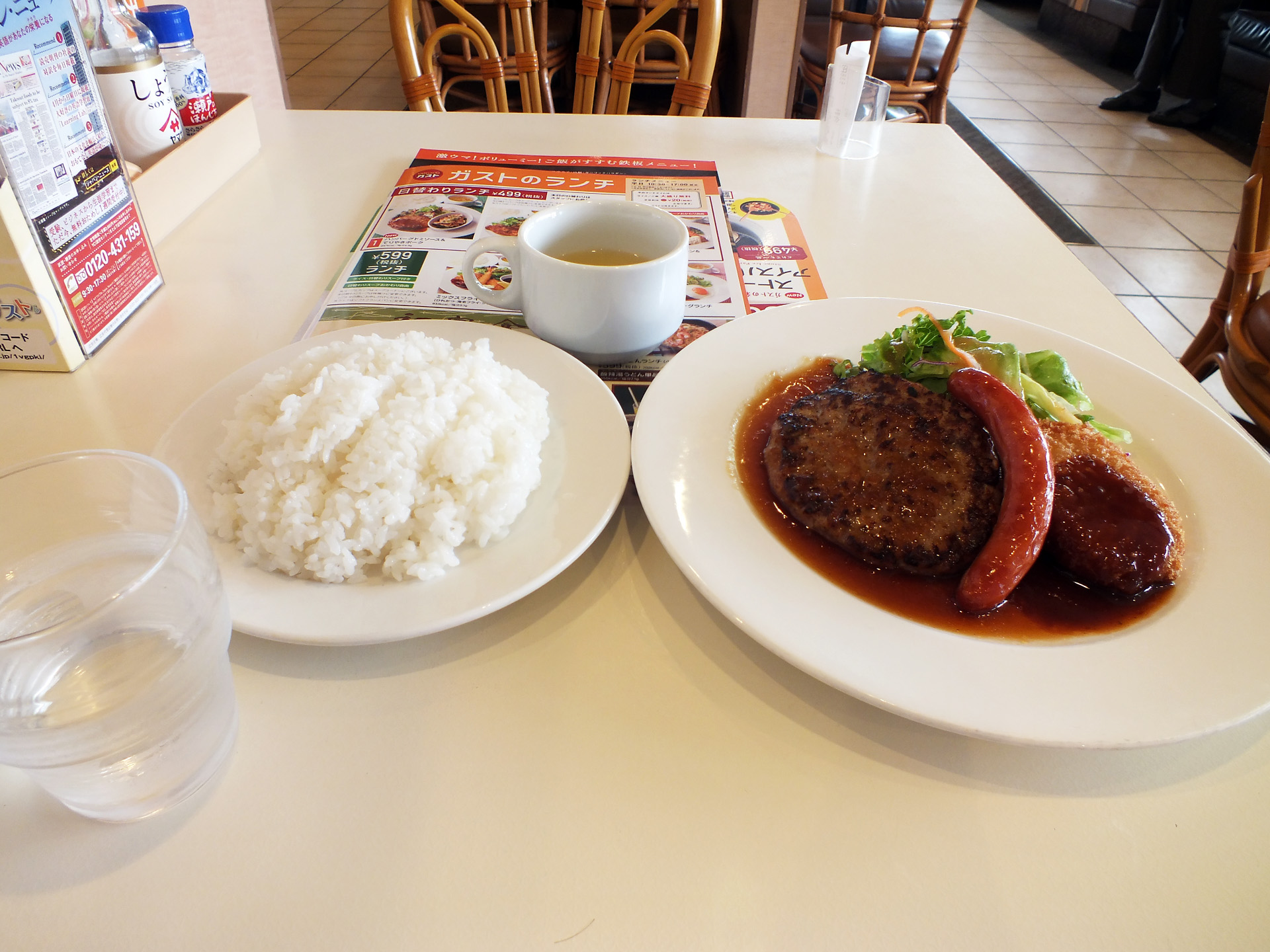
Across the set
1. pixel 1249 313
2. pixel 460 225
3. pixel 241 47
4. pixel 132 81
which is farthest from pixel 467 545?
pixel 241 47

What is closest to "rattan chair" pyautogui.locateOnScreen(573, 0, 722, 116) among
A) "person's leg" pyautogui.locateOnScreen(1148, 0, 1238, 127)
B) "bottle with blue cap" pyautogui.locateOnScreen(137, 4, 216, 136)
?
"bottle with blue cap" pyautogui.locateOnScreen(137, 4, 216, 136)

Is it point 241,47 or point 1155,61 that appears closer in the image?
point 241,47

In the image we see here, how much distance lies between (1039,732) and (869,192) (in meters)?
1.56

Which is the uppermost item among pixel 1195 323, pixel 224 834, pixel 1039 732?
pixel 1039 732

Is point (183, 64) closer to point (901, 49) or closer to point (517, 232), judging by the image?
point (517, 232)

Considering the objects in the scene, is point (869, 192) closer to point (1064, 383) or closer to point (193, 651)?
point (1064, 383)

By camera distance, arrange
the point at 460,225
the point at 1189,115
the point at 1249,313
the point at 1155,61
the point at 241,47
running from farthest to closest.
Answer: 1. the point at 1155,61
2. the point at 1189,115
3. the point at 241,47
4. the point at 1249,313
5. the point at 460,225

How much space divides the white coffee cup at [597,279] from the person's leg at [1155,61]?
683 cm

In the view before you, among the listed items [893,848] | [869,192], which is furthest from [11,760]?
[869,192]

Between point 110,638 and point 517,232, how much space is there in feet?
3.62

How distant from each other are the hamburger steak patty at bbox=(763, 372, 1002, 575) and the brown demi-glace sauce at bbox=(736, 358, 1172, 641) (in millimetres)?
14

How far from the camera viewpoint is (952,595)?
861mm

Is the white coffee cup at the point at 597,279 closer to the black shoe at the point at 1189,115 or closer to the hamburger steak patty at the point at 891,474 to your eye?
the hamburger steak patty at the point at 891,474

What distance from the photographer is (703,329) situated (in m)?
1.38
